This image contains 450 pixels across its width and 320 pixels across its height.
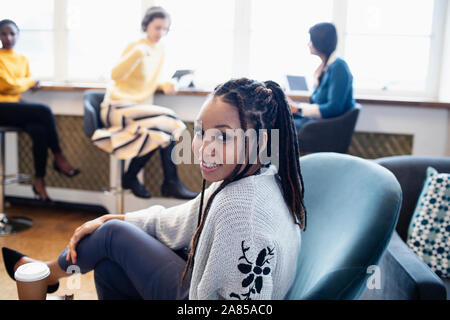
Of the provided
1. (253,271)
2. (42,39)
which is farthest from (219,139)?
(42,39)

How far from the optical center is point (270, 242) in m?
0.79

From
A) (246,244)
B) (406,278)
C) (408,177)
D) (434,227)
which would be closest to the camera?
(246,244)

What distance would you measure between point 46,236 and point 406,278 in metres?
2.07

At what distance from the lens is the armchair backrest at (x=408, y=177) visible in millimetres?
1684

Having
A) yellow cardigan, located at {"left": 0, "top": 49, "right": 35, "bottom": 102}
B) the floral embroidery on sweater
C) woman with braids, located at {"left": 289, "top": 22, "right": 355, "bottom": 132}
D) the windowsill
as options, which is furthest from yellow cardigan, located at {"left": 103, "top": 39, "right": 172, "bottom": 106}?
the floral embroidery on sweater

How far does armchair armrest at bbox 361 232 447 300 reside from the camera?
1.13 metres

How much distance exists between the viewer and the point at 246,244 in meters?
0.78

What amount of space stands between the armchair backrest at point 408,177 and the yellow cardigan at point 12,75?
61.1 inches

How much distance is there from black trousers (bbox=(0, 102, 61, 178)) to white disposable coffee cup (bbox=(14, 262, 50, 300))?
1.92 meters

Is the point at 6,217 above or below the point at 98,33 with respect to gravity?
below

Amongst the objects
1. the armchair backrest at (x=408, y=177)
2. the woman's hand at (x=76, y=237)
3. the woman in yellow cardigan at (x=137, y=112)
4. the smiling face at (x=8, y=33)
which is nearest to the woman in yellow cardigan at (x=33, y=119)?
the woman in yellow cardigan at (x=137, y=112)

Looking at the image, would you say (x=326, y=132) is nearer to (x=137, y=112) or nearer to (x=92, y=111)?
(x=137, y=112)

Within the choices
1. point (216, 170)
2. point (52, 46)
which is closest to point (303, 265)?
point (216, 170)

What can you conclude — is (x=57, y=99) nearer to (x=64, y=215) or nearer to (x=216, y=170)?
(x=64, y=215)
